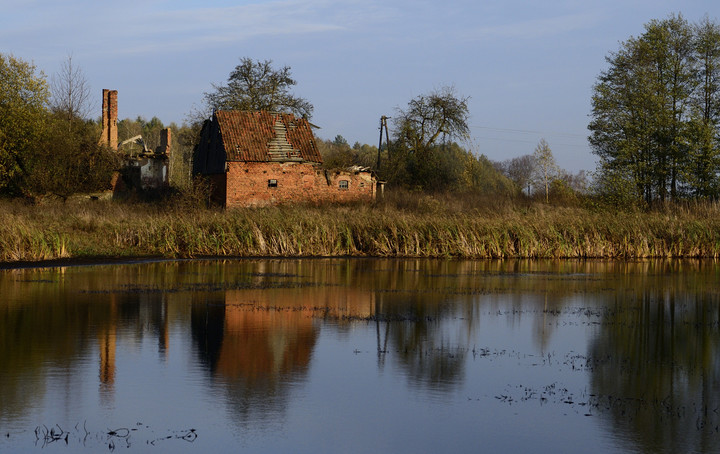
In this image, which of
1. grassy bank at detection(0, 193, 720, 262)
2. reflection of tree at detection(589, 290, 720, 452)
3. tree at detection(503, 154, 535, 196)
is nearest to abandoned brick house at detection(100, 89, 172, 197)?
grassy bank at detection(0, 193, 720, 262)

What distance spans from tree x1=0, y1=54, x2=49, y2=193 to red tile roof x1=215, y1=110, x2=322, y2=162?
1091 cm

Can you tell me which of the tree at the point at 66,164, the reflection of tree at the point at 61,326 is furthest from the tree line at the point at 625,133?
the reflection of tree at the point at 61,326

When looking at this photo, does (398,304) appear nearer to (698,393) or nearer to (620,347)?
(620,347)

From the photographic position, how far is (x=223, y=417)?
29.4 feet

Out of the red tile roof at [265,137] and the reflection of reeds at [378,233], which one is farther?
the red tile roof at [265,137]

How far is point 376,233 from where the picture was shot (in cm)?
3319

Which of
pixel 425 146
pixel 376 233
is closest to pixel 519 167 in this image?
pixel 425 146

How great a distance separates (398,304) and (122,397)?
29.9ft

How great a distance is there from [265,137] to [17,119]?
1477 centimetres

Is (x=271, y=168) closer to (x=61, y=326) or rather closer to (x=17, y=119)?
(x=17, y=119)

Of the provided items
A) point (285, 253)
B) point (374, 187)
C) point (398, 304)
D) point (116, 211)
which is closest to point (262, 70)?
point (374, 187)

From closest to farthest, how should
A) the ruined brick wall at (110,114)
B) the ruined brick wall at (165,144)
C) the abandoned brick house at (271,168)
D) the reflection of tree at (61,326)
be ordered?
the reflection of tree at (61,326)
the abandoned brick house at (271,168)
the ruined brick wall at (165,144)
the ruined brick wall at (110,114)

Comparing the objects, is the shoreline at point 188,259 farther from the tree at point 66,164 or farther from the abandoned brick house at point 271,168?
the tree at point 66,164

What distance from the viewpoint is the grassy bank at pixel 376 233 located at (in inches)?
1203
